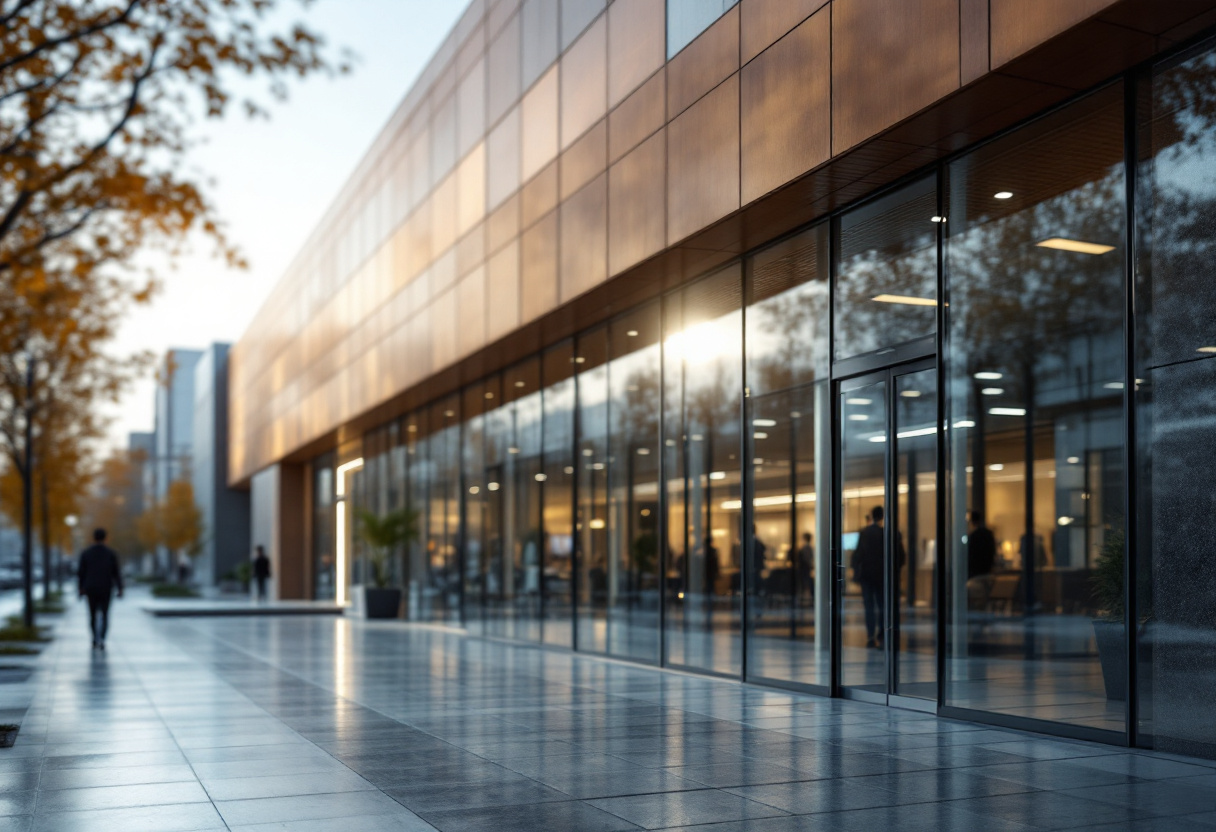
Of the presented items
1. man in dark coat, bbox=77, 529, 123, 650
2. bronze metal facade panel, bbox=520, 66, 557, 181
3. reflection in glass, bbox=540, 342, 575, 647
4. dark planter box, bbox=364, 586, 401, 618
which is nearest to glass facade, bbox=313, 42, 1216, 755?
reflection in glass, bbox=540, 342, 575, 647

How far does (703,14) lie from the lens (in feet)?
45.1

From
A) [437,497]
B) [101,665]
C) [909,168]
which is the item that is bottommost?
[101,665]

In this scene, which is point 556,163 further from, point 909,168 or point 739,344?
point 909,168

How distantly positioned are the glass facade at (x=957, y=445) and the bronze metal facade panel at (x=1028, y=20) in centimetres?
96

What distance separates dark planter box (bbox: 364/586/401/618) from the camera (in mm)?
30031

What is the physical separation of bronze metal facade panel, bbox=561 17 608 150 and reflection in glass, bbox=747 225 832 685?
379 centimetres

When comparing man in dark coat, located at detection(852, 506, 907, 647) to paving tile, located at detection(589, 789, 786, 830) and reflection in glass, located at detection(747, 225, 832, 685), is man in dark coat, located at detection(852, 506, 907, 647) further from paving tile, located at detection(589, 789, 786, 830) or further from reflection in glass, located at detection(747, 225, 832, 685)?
paving tile, located at detection(589, 789, 786, 830)

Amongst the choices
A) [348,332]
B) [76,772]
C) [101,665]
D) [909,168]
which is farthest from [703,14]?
[348,332]

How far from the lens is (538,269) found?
→ 60.4ft

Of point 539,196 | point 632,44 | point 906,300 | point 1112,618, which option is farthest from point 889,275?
point 539,196

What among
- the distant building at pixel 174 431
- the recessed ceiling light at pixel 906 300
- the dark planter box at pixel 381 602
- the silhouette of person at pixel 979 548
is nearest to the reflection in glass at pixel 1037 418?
the silhouette of person at pixel 979 548

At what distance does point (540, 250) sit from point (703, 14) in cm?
546

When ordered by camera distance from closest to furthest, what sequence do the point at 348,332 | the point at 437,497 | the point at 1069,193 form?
1. the point at 1069,193
2. the point at 437,497
3. the point at 348,332

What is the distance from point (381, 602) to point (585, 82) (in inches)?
662
